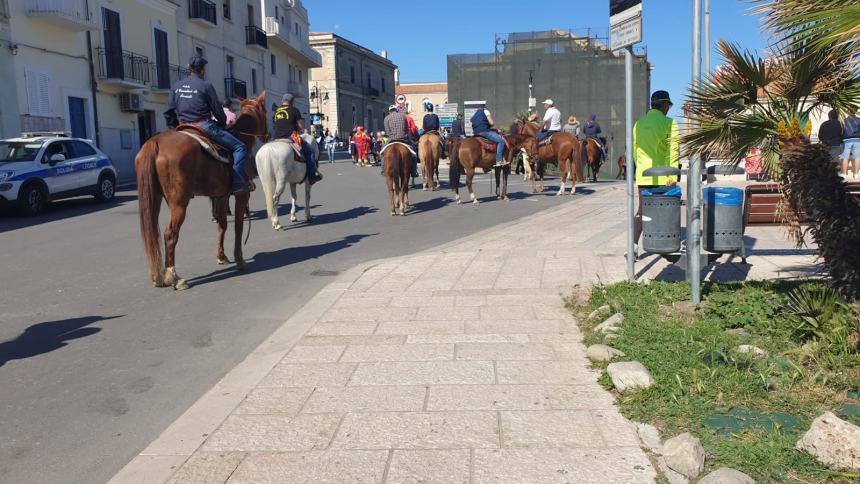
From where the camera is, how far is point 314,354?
527cm

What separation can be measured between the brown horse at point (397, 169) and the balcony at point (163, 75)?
2171cm

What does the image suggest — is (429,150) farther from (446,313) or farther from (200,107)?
(446,313)

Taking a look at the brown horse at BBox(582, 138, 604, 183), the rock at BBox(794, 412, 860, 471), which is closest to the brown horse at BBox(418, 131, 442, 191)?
the brown horse at BBox(582, 138, 604, 183)

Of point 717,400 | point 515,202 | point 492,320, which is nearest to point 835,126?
point 515,202

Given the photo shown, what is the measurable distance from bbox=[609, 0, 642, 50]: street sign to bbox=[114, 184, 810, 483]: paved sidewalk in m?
2.44

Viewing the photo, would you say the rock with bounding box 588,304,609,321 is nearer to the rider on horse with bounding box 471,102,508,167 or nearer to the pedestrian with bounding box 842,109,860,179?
the rider on horse with bounding box 471,102,508,167

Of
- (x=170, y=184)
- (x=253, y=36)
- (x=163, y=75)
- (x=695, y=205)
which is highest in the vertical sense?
(x=253, y=36)

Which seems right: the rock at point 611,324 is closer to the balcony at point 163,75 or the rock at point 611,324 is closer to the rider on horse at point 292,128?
the rider on horse at point 292,128

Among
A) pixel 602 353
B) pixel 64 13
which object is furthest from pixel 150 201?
pixel 64 13

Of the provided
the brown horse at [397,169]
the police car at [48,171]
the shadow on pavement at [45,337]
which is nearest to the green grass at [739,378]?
the shadow on pavement at [45,337]

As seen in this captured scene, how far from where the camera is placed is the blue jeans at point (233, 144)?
841 cm

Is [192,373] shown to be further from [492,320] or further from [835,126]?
[835,126]

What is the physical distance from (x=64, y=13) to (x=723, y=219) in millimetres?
25827

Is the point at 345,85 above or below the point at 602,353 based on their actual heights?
above
